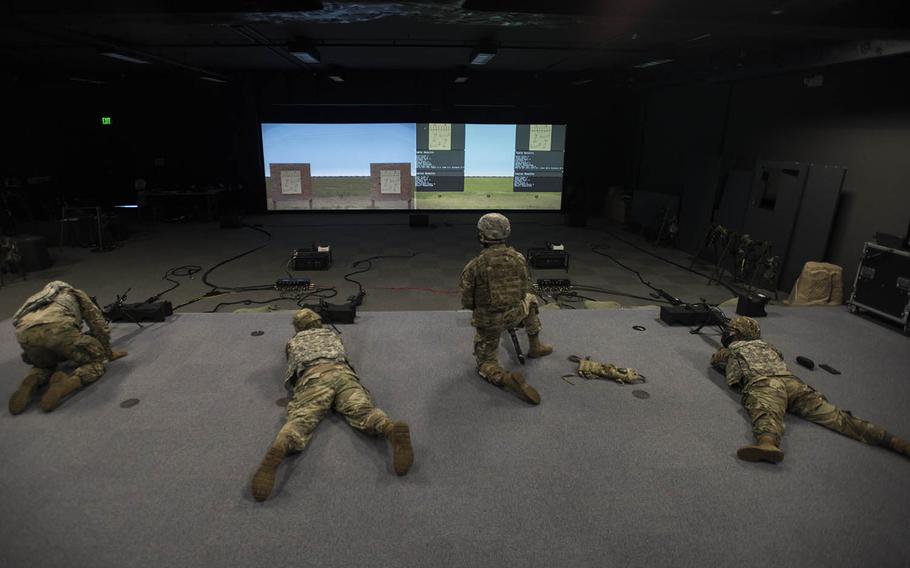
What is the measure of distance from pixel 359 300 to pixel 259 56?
6.01 metres

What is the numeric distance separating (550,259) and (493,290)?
13.8ft

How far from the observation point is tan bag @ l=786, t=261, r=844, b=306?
543cm

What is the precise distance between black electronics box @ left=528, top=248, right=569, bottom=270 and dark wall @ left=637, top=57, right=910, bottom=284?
2.64 m

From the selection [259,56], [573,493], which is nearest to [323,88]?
[259,56]

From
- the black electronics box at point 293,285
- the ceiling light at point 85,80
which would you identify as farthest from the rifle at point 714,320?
the ceiling light at point 85,80

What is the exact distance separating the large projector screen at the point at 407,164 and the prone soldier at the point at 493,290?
856 centimetres

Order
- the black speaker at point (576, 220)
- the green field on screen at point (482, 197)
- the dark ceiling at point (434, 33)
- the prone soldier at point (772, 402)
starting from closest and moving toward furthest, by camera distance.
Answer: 1. the prone soldier at point (772, 402)
2. the dark ceiling at point (434, 33)
3. the black speaker at point (576, 220)
4. the green field on screen at point (482, 197)

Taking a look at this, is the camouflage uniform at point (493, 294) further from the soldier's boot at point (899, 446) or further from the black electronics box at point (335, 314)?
the soldier's boot at point (899, 446)

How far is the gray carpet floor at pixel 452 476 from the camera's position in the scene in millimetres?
2139

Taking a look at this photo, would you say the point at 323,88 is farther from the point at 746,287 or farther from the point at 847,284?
the point at 847,284

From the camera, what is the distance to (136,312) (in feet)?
15.0

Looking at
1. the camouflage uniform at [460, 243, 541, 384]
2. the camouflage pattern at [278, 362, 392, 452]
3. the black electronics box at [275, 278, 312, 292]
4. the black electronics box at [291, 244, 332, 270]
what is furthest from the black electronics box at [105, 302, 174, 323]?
the camouflage uniform at [460, 243, 541, 384]

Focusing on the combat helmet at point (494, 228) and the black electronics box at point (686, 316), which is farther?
the black electronics box at point (686, 316)

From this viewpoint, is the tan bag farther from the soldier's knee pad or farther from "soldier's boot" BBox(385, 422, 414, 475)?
the soldier's knee pad
